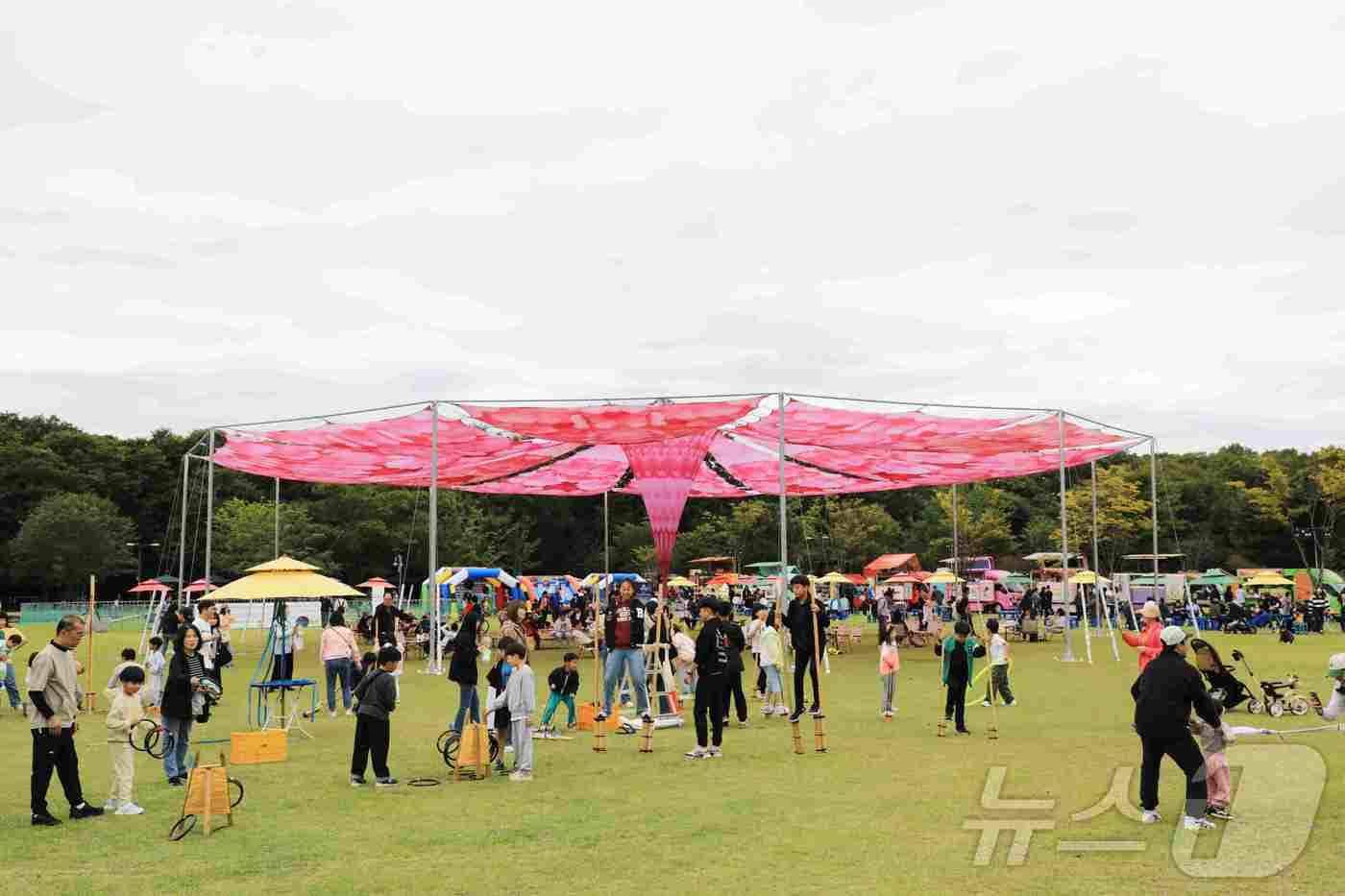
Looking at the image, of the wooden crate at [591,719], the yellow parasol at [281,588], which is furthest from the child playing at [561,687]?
the yellow parasol at [281,588]

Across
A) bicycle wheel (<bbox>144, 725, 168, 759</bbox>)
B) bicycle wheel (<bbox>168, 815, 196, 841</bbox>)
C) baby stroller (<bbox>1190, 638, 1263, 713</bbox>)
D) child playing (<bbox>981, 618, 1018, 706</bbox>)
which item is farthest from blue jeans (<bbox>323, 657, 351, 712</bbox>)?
baby stroller (<bbox>1190, 638, 1263, 713</bbox>)

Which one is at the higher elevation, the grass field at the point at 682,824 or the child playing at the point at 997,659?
the child playing at the point at 997,659

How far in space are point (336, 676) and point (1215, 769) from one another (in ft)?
36.6

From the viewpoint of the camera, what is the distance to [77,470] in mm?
64688

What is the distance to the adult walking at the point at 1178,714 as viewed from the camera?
25.6ft

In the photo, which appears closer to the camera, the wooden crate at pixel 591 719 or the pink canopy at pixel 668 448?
the wooden crate at pixel 591 719

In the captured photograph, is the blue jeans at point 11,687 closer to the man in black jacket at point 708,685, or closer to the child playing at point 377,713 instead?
the child playing at point 377,713

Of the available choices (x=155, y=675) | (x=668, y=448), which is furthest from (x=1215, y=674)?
(x=668, y=448)

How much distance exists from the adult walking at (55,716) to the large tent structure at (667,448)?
1040 cm

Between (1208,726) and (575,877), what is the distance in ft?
14.6

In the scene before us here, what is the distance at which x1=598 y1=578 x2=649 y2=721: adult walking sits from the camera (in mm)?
13672

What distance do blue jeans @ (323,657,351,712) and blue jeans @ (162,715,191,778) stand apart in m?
4.87

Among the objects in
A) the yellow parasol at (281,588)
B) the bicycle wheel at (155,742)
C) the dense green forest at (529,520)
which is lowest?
the bicycle wheel at (155,742)

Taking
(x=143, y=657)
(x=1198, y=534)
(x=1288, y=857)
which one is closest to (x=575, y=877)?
(x=1288, y=857)
